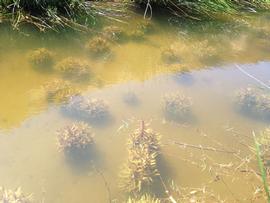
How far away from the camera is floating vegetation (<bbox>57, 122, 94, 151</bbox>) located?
3.67 meters

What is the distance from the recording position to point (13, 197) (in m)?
3.04

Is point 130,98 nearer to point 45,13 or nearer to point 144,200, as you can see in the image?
point 144,200

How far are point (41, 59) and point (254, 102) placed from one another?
261cm

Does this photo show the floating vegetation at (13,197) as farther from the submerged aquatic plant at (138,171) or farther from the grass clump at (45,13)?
the grass clump at (45,13)

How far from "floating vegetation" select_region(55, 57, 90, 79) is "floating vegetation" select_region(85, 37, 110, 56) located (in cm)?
43

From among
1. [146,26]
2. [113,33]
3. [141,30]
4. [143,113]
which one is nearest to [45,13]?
[113,33]

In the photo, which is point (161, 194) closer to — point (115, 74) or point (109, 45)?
point (115, 74)

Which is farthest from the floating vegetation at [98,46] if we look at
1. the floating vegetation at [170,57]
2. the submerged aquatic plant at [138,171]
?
the submerged aquatic plant at [138,171]

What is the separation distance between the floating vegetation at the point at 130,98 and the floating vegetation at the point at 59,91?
0.54 meters

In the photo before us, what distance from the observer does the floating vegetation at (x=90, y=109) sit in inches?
164

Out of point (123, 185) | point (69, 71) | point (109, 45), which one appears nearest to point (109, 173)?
point (123, 185)

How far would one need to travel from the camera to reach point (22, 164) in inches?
137

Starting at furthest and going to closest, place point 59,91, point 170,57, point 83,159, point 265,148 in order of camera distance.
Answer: point 170,57, point 59,91, point 265,148, point 83,159

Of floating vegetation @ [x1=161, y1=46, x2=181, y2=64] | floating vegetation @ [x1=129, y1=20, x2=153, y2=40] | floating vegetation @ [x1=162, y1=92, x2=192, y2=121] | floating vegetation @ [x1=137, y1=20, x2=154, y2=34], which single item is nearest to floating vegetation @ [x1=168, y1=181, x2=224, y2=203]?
floating vegetation @ [x1=162, y1=92, x2=192, y2=121]
